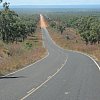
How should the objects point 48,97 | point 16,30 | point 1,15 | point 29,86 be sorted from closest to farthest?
point 48,97 < point 29,86 < point 1,15 < point 16,30

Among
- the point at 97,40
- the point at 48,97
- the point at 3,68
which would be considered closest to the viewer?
→ the point at 48,97

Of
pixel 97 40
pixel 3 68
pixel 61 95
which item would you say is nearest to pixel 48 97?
pixel 61 95

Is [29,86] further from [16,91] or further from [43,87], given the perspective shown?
[16,91]

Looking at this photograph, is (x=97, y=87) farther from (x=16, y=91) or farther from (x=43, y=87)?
(x=16, y=91)

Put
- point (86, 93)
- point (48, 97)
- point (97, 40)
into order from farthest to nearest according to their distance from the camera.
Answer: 1. point (97, 40)
2. point (86, 93)
3. point (48, 97)

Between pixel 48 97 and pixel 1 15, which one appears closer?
pixel 48 97

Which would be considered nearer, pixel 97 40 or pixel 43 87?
pixel 43 87

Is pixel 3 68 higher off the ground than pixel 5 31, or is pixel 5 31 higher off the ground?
pixel 3 68

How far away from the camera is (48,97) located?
50.9 feet

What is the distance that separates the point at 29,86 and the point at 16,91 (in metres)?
2.10

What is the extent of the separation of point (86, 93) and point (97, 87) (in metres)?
2.39

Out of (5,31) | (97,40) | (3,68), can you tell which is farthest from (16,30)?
(3,68)

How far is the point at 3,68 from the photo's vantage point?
2927 cm

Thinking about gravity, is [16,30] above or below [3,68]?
below
